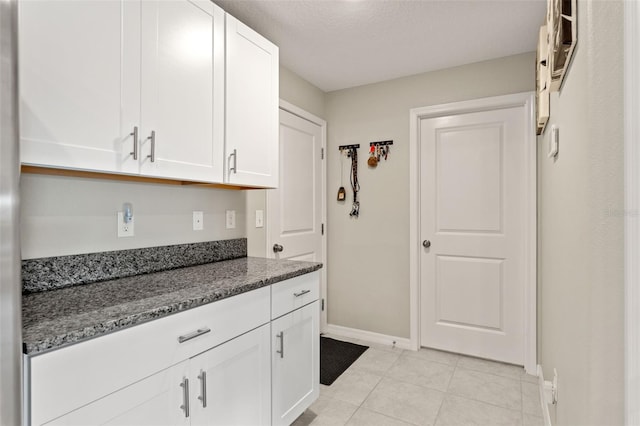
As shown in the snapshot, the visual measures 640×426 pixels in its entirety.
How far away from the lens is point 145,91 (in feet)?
4.55

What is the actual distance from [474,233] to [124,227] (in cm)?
248

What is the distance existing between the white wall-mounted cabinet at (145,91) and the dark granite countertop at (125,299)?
0.47 m

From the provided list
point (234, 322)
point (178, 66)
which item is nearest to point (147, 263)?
point (234, 322)

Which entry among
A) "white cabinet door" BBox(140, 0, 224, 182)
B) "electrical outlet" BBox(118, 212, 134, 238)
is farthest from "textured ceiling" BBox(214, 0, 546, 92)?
"electrical outlet" BBox(118, 212, 134, 238)

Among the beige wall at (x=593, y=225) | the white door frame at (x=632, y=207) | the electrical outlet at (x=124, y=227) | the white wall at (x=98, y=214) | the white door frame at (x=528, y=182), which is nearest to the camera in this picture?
the white door frame at (x=632, y=207)

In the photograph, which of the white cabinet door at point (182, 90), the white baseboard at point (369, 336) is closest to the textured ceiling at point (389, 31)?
the white cabinet door at point (182, 90)

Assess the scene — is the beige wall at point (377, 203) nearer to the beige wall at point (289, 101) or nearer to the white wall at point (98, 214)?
the beige wall at point (289, 101)

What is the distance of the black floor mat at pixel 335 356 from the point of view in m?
Answer: 2.51

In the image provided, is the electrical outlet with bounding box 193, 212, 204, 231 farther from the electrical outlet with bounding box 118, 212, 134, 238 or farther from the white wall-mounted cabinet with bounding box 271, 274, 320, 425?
the white wall-mounted cabinet with bounding box 271, 274, 320, 425

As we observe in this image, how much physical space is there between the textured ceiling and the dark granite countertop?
1524mm

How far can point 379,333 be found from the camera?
3.12 m

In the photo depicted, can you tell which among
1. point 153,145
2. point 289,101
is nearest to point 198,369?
point 153,145

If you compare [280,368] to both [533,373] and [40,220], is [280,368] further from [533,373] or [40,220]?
[533,373]

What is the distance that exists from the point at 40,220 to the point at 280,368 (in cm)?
122
